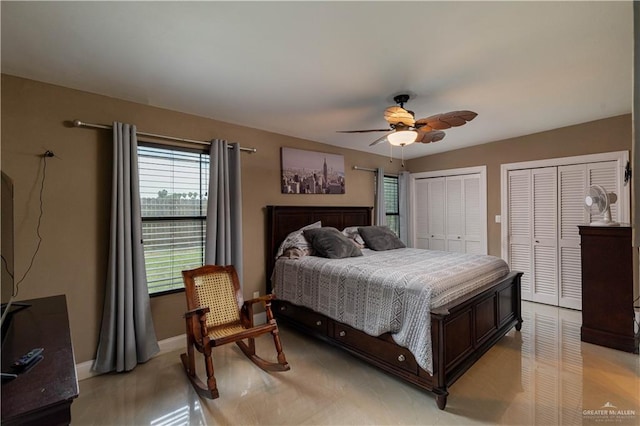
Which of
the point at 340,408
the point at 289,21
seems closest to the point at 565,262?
the point at 340,408

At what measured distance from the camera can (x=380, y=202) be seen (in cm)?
508

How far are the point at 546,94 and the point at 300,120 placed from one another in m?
2.45

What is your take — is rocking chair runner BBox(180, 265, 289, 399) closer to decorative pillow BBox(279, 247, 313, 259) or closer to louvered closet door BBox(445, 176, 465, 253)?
decorative pillow BBox(279, 247, 313, 259)

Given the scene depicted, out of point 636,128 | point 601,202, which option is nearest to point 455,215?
point 601,202

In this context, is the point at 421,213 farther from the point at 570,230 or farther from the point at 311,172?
the point at 311,172

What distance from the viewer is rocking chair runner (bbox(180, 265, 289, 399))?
2271 millimetres

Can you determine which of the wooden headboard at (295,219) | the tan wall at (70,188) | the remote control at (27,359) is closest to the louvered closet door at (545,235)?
the wooden headboard at (295,219)

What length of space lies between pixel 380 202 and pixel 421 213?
1035 mm

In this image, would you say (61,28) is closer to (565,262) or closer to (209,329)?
(209,329)

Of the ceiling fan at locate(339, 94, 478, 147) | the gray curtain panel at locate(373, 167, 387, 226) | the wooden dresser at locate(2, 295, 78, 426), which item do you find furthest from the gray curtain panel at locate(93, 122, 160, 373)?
the gray curtain panel at locate(373, 167, 387, 226)

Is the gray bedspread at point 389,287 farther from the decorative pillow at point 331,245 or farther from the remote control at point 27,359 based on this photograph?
the remote control at point 27,359

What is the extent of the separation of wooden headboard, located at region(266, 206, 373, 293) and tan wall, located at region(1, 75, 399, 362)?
45.6 inches

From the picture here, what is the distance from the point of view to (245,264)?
11.4 ft

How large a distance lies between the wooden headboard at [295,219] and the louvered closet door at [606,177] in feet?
9.93
